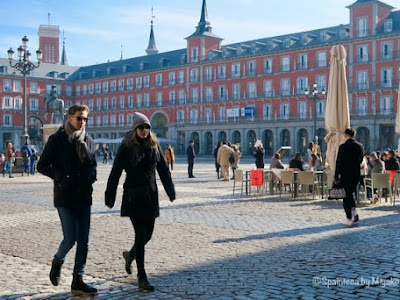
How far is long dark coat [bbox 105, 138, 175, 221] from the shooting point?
181 inches

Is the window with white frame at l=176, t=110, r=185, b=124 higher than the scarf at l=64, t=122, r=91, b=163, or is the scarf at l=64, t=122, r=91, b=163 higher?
the window with white frame at l=176, t=110, r=185, b=124

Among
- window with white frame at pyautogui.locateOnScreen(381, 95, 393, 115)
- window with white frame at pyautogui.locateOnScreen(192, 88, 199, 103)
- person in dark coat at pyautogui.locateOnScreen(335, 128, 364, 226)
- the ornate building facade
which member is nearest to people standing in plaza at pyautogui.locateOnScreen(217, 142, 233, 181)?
person in dark coat at pyautogui.locateOnScreen(335, 128, 364, 226)

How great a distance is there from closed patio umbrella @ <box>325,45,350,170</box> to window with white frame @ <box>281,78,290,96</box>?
4040 cm

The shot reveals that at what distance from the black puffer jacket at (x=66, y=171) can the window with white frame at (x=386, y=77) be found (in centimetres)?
4506

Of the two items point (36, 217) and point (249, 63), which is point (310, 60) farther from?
point (36, 217)

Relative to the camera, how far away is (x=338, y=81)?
12.4 m

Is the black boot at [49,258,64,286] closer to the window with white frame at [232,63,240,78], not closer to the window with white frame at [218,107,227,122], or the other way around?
the window with white frame at [218,107,227,122]

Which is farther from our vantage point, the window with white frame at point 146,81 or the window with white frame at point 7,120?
the window with white frame at point 7,120

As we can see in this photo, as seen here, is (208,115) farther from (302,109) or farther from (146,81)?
(146,81)

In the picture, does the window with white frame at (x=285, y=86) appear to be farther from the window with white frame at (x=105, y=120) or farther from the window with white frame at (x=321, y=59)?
the window with white frame at (x=105, y=120)

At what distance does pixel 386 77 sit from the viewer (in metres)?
46.1

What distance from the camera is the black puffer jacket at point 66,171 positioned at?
4469mm

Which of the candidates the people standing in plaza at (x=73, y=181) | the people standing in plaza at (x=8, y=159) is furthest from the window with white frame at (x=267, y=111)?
the people standing in plaza at (x=73, y=181)

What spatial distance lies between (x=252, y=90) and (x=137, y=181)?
5147cm
